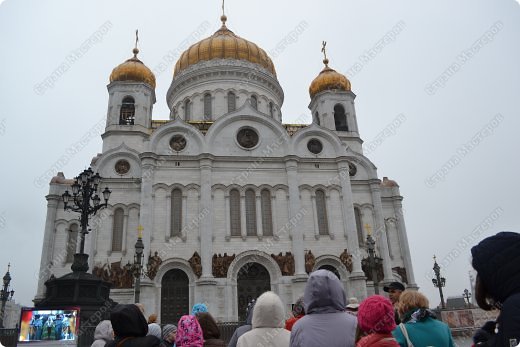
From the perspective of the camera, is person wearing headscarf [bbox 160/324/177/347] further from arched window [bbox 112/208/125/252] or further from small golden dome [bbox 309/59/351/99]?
small golden dome [bbox 309/59/351/99]

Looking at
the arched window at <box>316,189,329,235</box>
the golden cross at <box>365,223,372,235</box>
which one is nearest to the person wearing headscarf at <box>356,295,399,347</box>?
the arched window at <box>316,189,329,235</box>

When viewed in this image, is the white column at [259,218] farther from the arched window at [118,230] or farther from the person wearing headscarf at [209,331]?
the person wearing headscarf at [209,331]

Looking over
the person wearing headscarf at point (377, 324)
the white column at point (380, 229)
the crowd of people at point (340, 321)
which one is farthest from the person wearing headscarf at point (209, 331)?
the white column at point (380, 229)

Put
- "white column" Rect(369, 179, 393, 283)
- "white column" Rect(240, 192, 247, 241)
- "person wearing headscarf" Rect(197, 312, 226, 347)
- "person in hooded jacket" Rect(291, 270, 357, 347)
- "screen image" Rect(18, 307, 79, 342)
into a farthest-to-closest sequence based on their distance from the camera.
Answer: "white column" Rect(369, 179, 393, 283), "white column" Rect(240, 192, 247, 241), "screen image" Rect(18, 307, 79, 342), "person wearing headscarf" Rect(197, 312, 226, 347), "person in hooded jacket" Rect(291, 270, 357, 347)

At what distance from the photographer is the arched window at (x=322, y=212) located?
86.0 feet

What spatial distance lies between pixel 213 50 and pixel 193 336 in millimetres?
32059

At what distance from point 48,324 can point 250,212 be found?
1809 cm

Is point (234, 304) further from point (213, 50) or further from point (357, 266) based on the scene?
point (213, 50)

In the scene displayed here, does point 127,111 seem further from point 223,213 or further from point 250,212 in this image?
point 250,212

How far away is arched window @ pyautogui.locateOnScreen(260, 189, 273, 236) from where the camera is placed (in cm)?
2544

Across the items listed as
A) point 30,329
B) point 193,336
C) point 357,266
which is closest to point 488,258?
point 193,336

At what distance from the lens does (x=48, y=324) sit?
26.3 feet

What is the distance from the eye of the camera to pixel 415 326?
12.2 feet

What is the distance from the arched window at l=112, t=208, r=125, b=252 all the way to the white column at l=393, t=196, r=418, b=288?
754 inches
